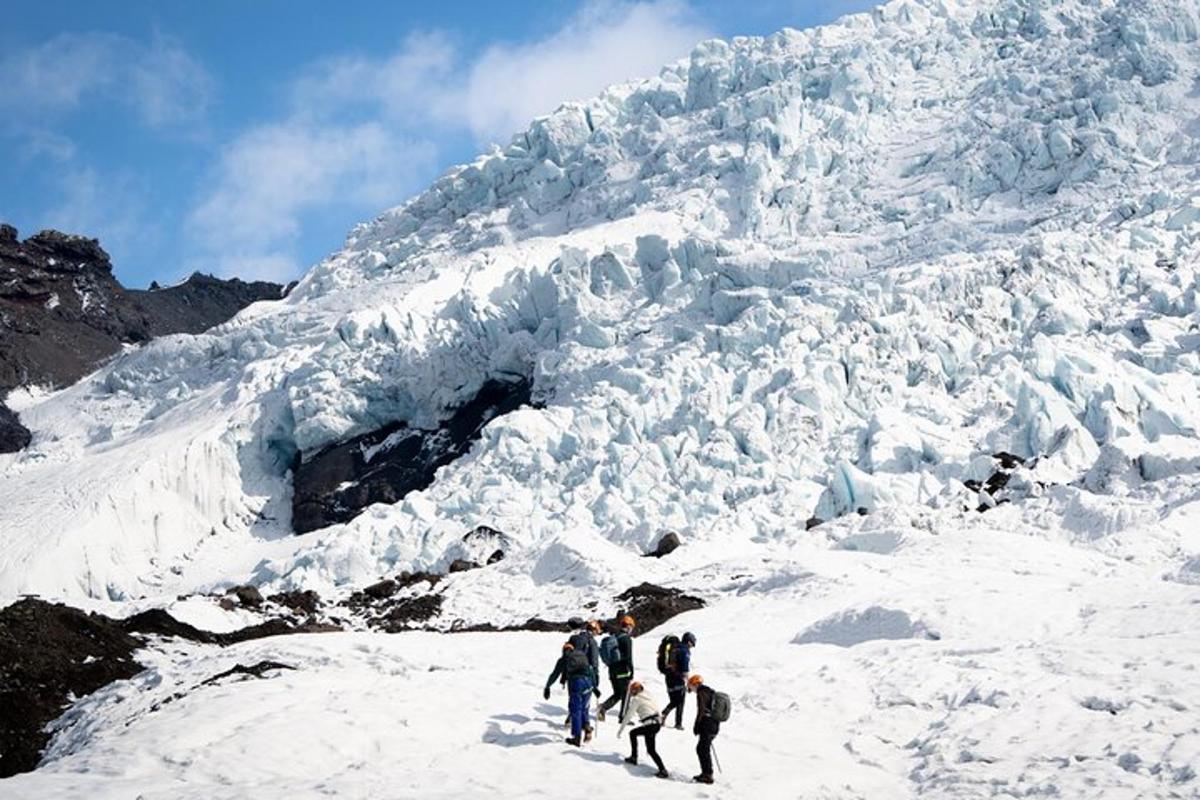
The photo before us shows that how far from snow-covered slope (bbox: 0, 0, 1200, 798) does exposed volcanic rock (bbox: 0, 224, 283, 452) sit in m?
15.9

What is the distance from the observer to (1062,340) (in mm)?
45406

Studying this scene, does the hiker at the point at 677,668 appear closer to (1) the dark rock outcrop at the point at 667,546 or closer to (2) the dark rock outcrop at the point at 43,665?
(2) the dark rock outcrop at the point at 43,665

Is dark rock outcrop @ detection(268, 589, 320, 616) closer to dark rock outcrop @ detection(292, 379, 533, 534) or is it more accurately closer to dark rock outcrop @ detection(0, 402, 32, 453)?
dark rock outcrop @ detection(292, 379, 533, 534)

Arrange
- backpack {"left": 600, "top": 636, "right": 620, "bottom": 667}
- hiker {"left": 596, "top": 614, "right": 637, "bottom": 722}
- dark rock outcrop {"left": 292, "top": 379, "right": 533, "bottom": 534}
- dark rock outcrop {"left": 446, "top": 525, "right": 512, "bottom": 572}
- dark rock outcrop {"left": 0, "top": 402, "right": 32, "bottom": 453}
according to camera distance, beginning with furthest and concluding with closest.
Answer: dark rock outcrop {"left": 0, "top": 402, "right": 32, "bottom": 453} → dark rock outcrop {"left": 292, "top": 379, "right": 533, "bottom": 534} → dark rock outcrop {"left": 446, "top": 525, "right": 512, "bottom": 572} → backpack {"left": 600, "top": 636, "right": 620, "bottom": 667} → hiker {"left": 596, "top": 614, "right": 637, "bottom": 722}

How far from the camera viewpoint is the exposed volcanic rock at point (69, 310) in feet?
305

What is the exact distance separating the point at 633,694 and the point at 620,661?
1.54 m

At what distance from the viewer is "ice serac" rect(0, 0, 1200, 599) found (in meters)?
42.5

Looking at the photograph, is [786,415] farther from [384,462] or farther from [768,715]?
[768,715]

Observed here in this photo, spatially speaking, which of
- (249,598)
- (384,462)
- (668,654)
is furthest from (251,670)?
(384,462)

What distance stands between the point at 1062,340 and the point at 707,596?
76.6 feet

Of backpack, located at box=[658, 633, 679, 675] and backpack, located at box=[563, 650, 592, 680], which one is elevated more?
backpack, located at box=[563, 650, 592, 680]

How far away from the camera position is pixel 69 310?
4163 inches

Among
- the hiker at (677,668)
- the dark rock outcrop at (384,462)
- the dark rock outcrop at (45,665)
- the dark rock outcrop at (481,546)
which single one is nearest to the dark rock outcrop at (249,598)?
the dark rock outcrop at (45,665)

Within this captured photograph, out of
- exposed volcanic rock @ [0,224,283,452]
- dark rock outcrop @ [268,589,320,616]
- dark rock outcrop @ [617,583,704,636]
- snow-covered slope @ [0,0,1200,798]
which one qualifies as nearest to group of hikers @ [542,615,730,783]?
snow-covered slope @ [0,0,1200,798]
